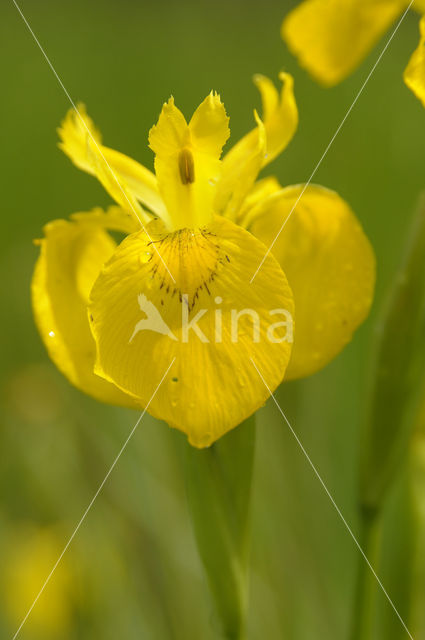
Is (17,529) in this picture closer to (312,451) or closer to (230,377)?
(312,451)

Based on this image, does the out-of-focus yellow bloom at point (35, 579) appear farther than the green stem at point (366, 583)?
Yes

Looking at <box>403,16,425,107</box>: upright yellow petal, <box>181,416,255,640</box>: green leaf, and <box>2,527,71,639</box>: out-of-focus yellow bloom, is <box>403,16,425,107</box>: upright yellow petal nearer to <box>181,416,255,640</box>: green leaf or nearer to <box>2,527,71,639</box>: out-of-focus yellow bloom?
<box>181,416,255,640</box>: green leaf

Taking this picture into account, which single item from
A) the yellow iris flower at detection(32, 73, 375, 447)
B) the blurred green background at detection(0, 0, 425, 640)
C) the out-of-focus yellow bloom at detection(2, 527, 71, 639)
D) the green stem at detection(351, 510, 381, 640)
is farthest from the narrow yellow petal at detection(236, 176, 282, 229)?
the out-of-focus yellow bloom at detection(2, 527, 71, 639)

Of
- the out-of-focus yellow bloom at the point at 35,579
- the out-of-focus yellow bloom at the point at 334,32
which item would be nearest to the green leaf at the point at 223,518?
the out-of-focus yellow bloom at the point at 334,32

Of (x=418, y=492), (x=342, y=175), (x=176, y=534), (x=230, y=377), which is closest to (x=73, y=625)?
(x=176, y=534)

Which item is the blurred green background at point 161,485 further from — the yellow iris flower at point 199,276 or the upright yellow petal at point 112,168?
the upright yellow petal at point 112,168
